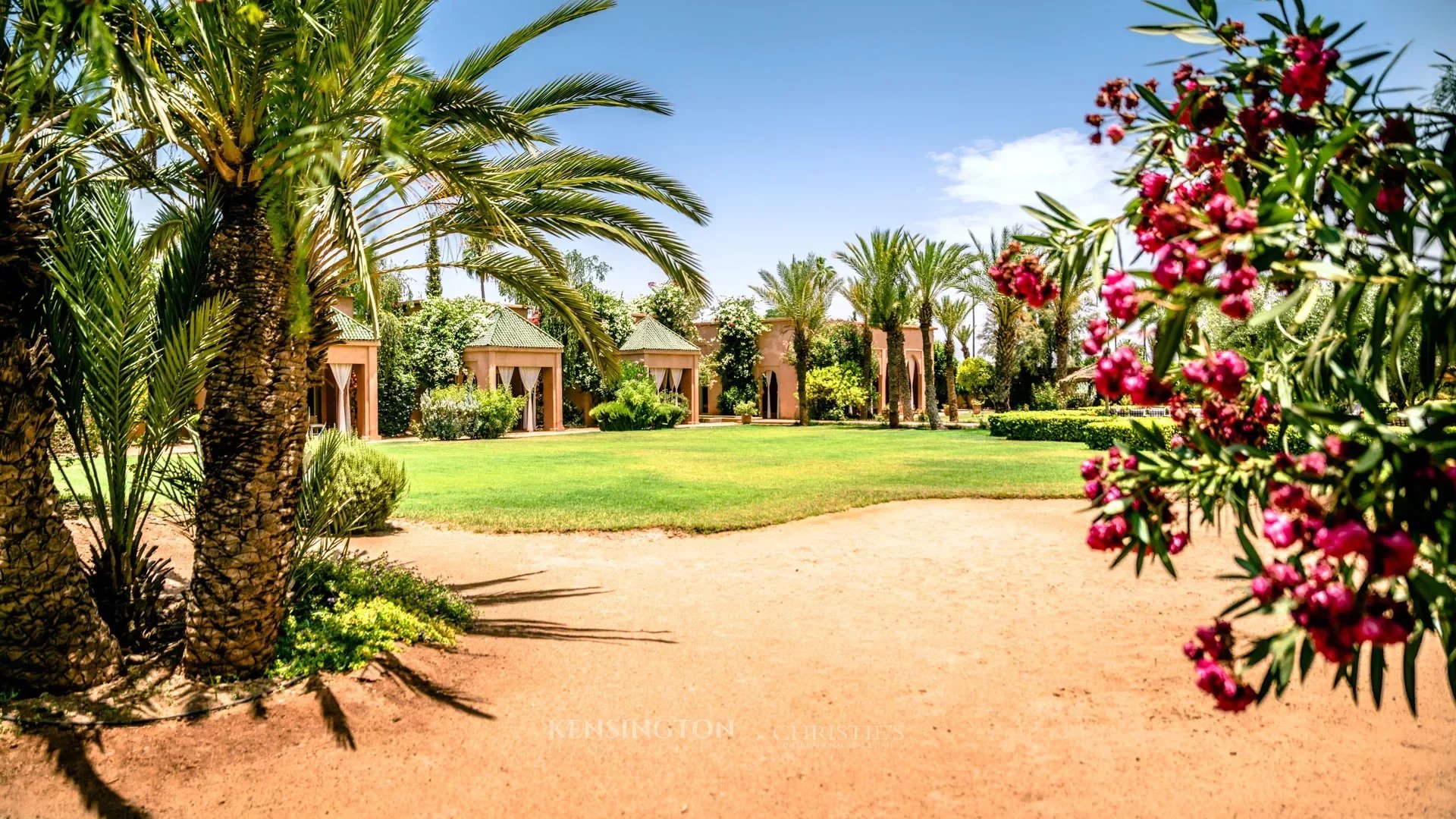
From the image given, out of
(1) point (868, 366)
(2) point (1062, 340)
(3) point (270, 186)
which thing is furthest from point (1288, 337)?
(1) point (868, 366)

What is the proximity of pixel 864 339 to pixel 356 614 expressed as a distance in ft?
114

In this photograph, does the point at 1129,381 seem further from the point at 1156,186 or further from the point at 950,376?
the point at 950,376

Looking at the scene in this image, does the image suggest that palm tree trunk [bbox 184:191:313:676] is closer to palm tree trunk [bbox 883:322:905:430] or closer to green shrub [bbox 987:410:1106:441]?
green shrub [bbox 987:410:1106:441]

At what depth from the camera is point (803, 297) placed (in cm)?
3881

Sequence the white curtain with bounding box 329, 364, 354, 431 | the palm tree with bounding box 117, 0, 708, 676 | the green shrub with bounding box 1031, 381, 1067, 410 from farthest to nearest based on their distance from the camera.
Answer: the green shrub with bounding box 1031, 381, 1067, 410 < the white curtain with bounding box 329, 364, 354, 431 < the palm tree with bounding box 117, 0, 708, 676

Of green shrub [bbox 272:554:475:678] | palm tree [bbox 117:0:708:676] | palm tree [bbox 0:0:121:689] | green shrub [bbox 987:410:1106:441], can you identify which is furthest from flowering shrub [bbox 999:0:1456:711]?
green shrub [bbox 987:410:1106:441]

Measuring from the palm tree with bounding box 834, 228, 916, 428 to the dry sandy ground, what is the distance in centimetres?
2727

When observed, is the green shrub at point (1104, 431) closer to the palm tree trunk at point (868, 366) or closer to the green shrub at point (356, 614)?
the palm tree trunk at point (868, 366)

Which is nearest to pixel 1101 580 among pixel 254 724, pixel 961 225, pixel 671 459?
pixel 254 724

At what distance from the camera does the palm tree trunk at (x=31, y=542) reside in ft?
14.7

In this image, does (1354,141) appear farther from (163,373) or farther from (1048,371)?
(1048,371)

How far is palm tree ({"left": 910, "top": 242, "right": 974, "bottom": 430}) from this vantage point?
33500 millimetres

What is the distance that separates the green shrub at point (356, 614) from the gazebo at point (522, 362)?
26.2 m

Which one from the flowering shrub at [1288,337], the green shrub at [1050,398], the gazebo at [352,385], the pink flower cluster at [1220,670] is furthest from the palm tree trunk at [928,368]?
the pink flower cluster at [1220,670]
